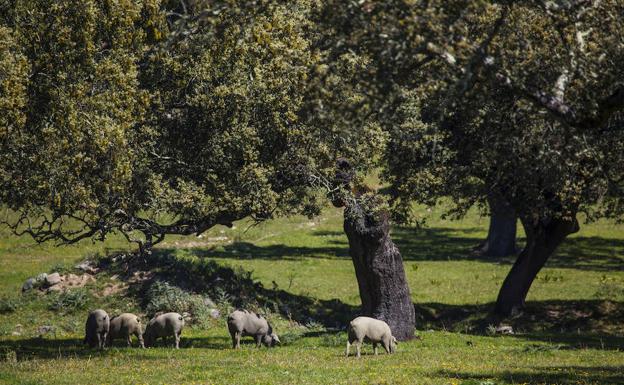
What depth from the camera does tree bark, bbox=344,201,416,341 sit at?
101ft

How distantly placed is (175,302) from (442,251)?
89.4 ft

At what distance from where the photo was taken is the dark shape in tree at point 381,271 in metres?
30.8

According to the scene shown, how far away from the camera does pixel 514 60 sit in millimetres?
17469

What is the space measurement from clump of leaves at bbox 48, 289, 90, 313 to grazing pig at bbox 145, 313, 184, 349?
7.16 m

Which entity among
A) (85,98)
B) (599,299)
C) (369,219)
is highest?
(85,98)

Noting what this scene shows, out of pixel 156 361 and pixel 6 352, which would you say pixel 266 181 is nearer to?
pixel 156 361

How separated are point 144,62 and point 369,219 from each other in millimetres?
9389

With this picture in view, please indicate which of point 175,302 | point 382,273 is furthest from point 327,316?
point 382,273

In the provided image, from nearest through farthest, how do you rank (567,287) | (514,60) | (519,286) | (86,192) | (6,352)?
(514,60), (86,192), (6,352), (519,286), (567,287)

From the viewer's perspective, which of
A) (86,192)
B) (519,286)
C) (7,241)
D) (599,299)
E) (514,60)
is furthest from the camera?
(7,241)

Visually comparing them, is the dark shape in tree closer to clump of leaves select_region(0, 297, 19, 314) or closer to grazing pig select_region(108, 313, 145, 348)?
grazing pig select_region(108, 313, 145, 348)

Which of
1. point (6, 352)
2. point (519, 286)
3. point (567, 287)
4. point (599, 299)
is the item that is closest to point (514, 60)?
point (6, 352)

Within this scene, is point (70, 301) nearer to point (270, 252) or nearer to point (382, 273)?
point (382, 273)

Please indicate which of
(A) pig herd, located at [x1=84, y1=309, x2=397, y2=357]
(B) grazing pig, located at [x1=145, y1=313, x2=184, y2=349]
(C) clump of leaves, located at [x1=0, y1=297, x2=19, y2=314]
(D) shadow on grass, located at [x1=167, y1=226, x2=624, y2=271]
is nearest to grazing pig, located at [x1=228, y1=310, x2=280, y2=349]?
(A) pig herd, located at [x1=84, y1=309, x2=397, y2=357]
